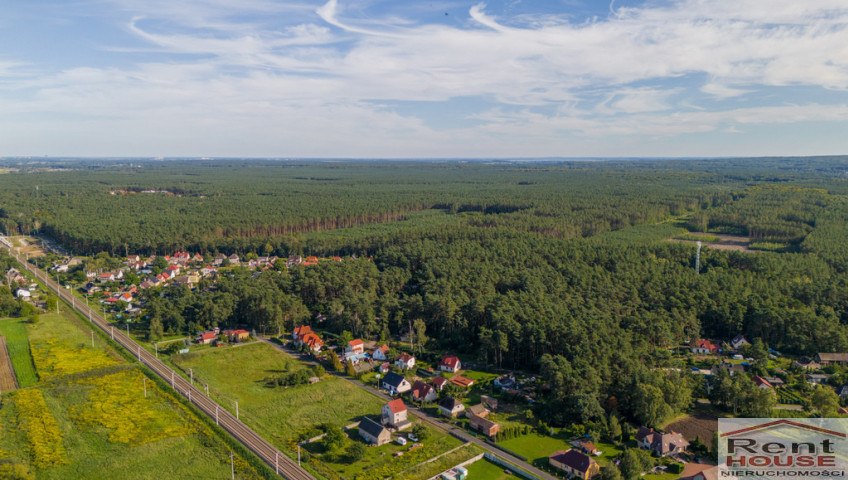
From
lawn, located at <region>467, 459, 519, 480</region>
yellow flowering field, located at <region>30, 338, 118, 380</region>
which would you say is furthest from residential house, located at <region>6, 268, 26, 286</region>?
lawn, located at <region>467, 459, 519, 480</region>

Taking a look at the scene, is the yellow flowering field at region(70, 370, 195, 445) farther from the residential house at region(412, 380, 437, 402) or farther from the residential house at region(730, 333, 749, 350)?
the residential house at region(730, 333, 749, 350)

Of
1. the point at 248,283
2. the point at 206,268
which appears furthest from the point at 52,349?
the point at 206,268

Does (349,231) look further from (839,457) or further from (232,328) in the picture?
(839,457)

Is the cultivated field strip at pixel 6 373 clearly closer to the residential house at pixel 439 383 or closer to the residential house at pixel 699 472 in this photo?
the residential house at pixel 439 383

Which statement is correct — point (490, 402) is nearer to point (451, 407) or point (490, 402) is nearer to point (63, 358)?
point (451, 407)

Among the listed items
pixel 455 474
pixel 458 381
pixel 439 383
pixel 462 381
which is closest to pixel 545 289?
pixel 462 381
